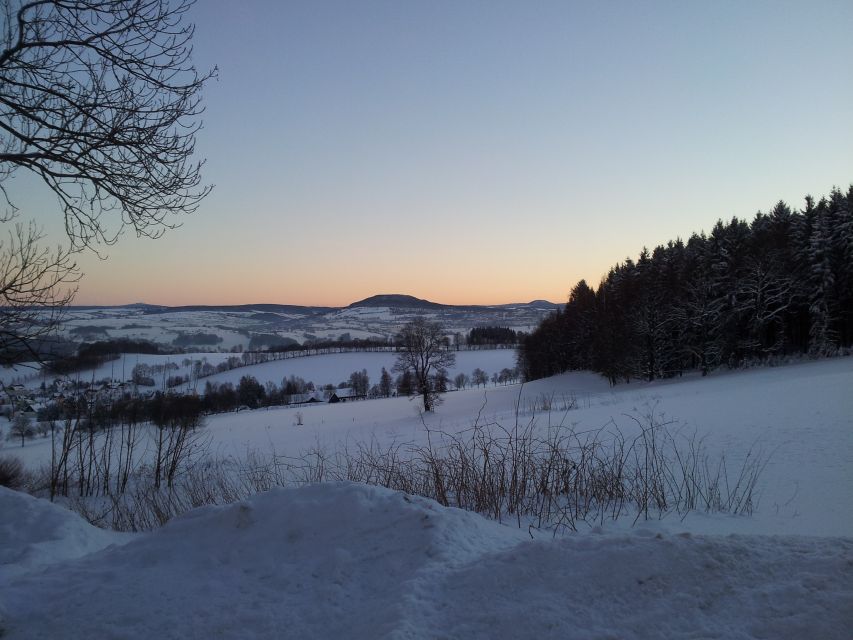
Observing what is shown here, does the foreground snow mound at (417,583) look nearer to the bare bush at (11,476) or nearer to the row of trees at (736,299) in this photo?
the bare bush at (11,476)

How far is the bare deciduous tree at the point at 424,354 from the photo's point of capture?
38.5 metres

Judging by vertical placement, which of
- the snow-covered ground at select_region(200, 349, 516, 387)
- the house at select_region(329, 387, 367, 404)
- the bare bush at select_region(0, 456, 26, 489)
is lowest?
the house at select_region(329, 387, 367, 404)

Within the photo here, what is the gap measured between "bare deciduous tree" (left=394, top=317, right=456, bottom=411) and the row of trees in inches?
598

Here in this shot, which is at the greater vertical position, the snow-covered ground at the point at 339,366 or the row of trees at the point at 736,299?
the row of trees at the point at 736,299

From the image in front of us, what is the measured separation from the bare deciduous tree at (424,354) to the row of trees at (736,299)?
49.9 feet

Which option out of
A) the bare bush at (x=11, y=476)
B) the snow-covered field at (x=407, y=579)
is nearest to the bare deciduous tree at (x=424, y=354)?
the bare bush at (x=11, y=476)

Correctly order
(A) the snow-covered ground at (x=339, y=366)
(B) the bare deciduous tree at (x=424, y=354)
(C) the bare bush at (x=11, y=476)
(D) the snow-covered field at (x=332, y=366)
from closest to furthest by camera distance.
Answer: (C) the bare bush at (x=11, y=476) → (B) the bare deciduous tree at (x=424, y=354) → (D) the snow-covered field at (x=332, y=366) → (A) the snow-covered ground at (x=339, y=366)

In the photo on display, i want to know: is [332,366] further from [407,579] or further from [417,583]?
[417,583]

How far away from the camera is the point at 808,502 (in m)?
5.76

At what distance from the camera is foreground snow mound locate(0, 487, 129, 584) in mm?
3763

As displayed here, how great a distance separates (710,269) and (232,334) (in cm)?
16742

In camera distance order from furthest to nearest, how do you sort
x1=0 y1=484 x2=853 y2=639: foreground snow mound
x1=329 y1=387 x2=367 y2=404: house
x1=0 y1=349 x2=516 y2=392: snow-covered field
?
x1=0 y1=349 x2=516 y2=392: snow-covered field < x1=329 y1=387 x2=367 y2=404: house < x1=0 y1=484 x2=853 y2=639: foreground snow mound

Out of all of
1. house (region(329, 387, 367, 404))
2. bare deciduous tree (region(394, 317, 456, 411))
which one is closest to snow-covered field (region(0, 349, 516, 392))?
house (region(329, 387, 367, 404))

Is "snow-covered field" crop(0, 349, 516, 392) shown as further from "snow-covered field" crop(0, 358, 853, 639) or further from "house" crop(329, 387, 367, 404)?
"snow-covered field" crop(0, 358, 853, 639)
